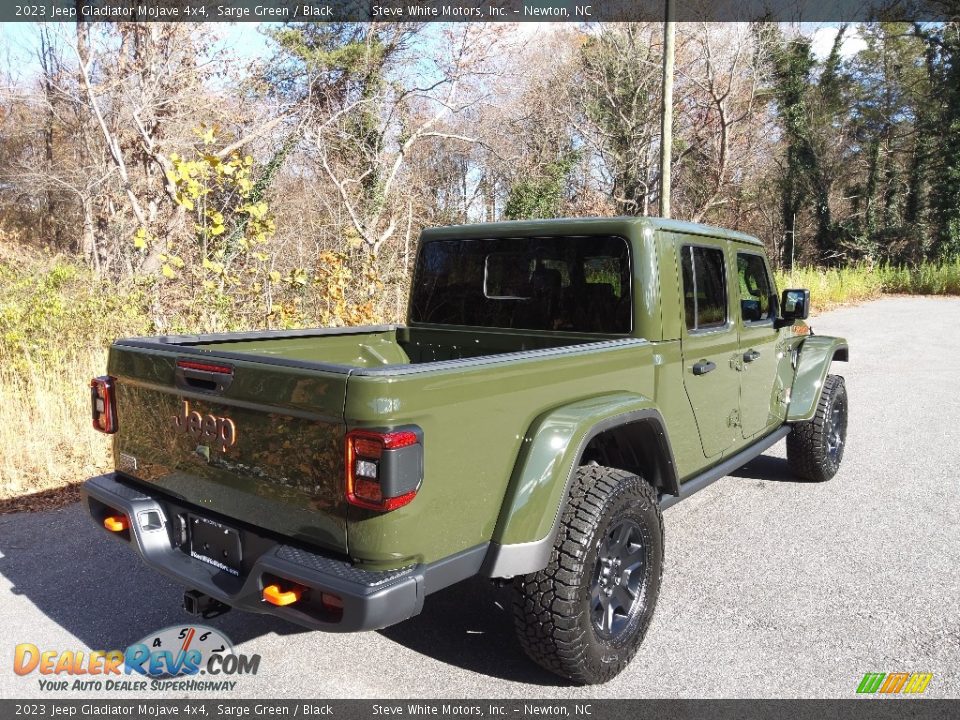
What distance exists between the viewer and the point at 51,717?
2689mm

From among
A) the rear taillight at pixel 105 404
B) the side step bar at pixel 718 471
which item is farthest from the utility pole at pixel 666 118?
the rear taillight at pixel 105 404

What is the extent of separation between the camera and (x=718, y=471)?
3.87m

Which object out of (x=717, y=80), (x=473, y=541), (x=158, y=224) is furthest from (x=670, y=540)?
(x=717, y=80)

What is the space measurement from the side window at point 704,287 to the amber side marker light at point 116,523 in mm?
2717

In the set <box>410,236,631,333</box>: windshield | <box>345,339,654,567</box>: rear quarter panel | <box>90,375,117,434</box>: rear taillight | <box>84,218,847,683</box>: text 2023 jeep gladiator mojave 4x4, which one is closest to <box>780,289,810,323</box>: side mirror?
<box>84,218,847,683</box>: text 2023 jeep gladiator mojave 4x4

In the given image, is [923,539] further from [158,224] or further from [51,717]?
[158,224]

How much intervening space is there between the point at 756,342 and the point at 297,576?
3189 millimetres

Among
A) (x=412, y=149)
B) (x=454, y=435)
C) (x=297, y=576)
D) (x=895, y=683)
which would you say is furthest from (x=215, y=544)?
(x=412, y=149)

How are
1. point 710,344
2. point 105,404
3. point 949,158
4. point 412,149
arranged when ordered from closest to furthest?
point 105,404
point 710,344
point 412,149
point 949,158

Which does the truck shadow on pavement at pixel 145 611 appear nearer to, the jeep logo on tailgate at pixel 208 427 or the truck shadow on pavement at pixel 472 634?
the truck shadow on pavement at pixel 472 634

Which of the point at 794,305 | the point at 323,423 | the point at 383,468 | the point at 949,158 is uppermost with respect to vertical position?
the point at 949,158

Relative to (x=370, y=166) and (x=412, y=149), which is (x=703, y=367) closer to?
(x=370, y=166)

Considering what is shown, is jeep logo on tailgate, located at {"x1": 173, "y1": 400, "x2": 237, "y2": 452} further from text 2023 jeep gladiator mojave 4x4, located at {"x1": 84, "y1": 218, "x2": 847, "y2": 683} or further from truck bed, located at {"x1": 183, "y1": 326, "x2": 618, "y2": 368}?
truck bed, located at {"x1": 183, "y1": 326, "x2": 618, "y2": 368}

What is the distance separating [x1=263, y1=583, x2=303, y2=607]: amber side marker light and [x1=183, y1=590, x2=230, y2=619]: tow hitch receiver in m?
0.49
